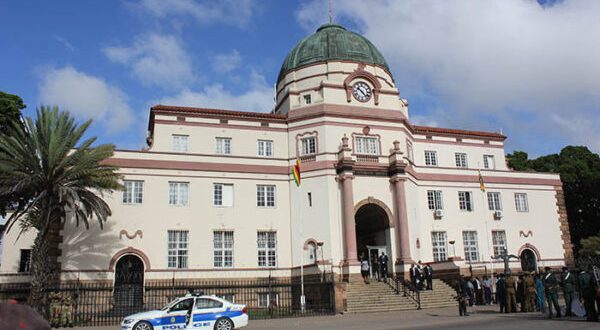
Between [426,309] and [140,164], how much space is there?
1969 cm

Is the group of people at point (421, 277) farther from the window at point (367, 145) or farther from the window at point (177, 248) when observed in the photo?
the window at point (177, 248)

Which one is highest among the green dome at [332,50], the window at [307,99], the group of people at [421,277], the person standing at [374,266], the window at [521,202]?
the green dome at [332,50]

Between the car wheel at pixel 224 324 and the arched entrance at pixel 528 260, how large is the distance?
29.0m

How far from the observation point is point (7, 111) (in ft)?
102

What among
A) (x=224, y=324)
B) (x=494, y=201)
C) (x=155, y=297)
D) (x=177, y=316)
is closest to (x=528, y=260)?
(x=494, y=201)

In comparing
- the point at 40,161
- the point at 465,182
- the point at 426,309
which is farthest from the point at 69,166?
the point at 465,182

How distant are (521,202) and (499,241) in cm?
419

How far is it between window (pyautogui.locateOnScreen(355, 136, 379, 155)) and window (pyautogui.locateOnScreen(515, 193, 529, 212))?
1334 cm

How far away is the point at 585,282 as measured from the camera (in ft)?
59.1

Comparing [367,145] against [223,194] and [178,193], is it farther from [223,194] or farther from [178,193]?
[178,193]

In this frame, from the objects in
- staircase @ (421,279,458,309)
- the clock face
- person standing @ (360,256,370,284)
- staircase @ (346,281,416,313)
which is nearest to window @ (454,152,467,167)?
the clock face

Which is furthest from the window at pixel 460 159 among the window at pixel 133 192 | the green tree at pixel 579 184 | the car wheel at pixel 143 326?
the car wheel at pixel 143 326

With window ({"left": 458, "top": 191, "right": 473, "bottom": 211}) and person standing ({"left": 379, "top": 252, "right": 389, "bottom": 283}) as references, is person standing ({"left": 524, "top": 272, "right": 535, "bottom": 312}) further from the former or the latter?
window ({"left": 458, "top": 191, "right": 473, "bottom": 211})

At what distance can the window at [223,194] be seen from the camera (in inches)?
1369
